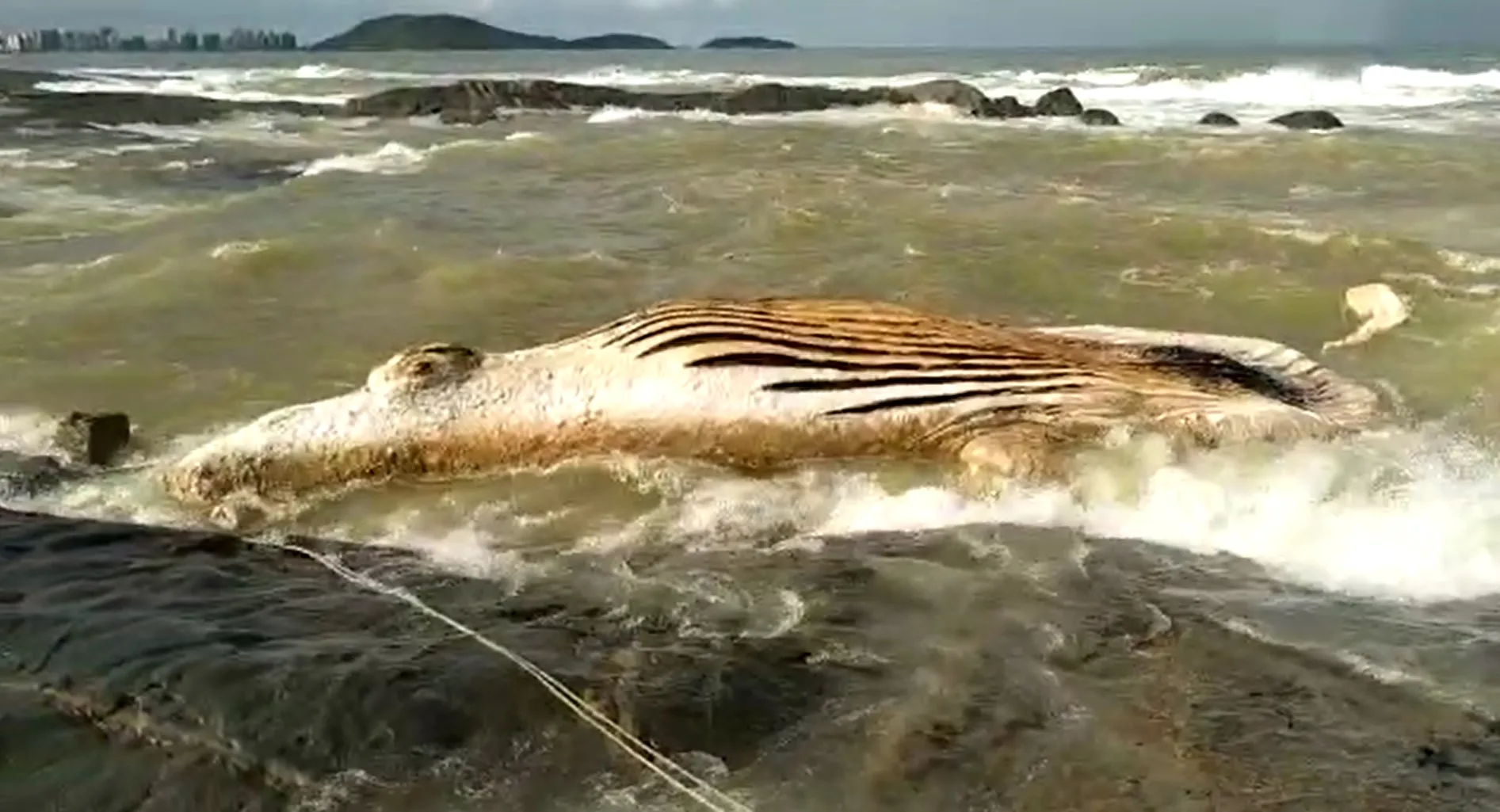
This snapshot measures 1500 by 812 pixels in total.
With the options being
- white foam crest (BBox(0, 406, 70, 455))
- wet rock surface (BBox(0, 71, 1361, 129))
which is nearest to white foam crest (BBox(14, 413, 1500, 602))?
white foam crest (BBox(0, 406, 70, 455))

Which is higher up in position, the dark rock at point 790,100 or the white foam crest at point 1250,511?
the dark rock at point 790,100

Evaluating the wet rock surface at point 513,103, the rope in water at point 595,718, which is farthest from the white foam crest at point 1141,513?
the wet rock surface at point 513,103

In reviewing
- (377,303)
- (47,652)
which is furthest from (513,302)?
(47,652)

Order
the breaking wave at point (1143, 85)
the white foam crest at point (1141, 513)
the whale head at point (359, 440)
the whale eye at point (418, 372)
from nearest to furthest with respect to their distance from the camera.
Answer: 1. the white foam crest at point (1141, 513)
2. the whale head at point (359, 440)
3. the whale eye at point (418, 372)
4. the breaking wave at point (1143, 85)

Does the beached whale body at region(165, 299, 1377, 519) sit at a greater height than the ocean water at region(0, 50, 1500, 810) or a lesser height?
greater

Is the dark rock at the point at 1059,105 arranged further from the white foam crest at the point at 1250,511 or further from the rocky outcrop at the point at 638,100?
the white foam crest at the point at 1250,511

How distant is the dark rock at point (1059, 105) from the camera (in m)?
37.4

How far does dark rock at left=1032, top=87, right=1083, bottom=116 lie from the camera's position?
37.4m

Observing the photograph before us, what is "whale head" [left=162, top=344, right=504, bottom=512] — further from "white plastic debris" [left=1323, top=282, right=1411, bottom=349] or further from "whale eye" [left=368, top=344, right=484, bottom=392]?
"white plastic debris" [left=1323, top=282, right=1411, bottom=349]

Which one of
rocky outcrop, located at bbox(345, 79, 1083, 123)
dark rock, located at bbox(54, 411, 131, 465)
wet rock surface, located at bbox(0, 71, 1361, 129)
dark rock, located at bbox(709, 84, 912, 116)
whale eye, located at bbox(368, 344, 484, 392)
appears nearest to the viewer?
whale eye, located at bbox(368, 344, 484, 392)

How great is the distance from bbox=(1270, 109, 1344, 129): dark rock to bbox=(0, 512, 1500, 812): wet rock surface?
29696 mm

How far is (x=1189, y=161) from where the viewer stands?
72.8ft

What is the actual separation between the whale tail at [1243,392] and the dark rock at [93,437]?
460 cm

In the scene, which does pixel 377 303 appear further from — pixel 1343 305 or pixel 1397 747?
pixel 1397 747
